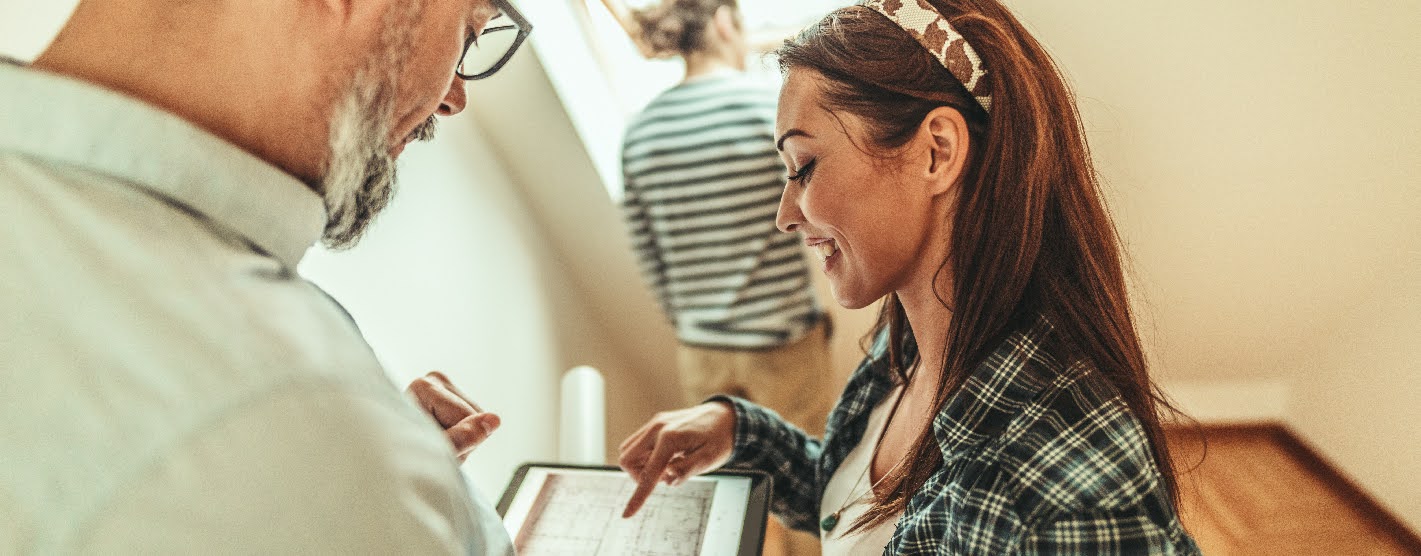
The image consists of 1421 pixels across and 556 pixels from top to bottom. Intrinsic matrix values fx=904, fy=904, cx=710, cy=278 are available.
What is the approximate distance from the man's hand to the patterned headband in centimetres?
58

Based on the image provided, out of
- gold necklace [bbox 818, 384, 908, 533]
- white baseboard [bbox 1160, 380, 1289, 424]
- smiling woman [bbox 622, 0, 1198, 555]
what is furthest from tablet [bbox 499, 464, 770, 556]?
white baseboard [bbox 1160, 380, 1289, 424]

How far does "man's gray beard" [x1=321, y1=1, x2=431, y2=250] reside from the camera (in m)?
0.64

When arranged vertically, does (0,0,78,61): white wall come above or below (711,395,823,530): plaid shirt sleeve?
above

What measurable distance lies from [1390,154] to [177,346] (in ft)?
8.63

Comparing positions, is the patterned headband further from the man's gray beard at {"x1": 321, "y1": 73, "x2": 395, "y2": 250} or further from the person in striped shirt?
the person in striped shirt

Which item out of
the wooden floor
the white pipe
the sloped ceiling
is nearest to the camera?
the white pipe

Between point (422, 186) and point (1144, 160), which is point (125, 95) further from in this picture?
point (1144, 160)

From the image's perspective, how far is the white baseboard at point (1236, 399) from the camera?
2.97 m

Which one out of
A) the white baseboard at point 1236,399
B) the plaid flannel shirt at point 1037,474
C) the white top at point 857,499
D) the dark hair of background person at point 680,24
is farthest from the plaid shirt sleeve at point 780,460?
the white baseboard at point 1236,399

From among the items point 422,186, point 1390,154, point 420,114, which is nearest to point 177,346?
point 420,114

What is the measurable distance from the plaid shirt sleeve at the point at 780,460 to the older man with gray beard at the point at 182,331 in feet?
2.01

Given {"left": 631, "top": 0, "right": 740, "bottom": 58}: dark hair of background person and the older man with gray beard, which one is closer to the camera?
the older man with gray beard

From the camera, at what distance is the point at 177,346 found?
0.45 m

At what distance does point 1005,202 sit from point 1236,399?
2.55m
